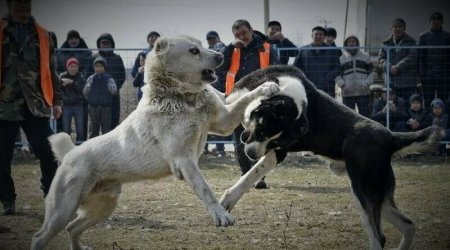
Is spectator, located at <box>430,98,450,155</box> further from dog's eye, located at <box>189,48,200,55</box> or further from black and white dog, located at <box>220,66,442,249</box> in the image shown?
dog's eye, located at <box>189,48,200,55</box>

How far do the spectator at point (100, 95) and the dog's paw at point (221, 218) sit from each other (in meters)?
7.96

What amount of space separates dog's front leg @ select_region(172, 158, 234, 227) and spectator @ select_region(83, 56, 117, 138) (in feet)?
25.0

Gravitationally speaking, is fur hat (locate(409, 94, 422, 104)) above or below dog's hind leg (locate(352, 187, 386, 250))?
above

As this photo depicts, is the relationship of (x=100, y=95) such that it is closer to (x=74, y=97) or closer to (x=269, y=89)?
(x=74, y=97)

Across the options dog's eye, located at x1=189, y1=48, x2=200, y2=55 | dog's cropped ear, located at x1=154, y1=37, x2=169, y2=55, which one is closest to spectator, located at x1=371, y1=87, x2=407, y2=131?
dog's eye, located at x1=189, y1=48, x2=200, y2=55

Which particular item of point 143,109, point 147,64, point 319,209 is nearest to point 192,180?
point 143,109

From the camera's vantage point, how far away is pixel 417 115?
12578 millimetres

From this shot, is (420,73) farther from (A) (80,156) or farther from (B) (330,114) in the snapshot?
(A) (80,156)

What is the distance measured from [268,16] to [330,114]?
11.5 metres

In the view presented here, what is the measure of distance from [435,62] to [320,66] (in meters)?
2.29

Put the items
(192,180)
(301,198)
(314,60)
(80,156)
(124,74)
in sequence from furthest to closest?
(124,74), (314,60), (301,198), (80,156), (192,180)

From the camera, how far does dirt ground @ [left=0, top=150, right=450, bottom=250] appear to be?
6414mm

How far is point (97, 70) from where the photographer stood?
1294 centimetres

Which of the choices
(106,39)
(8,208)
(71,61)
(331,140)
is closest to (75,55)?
(71,61)
